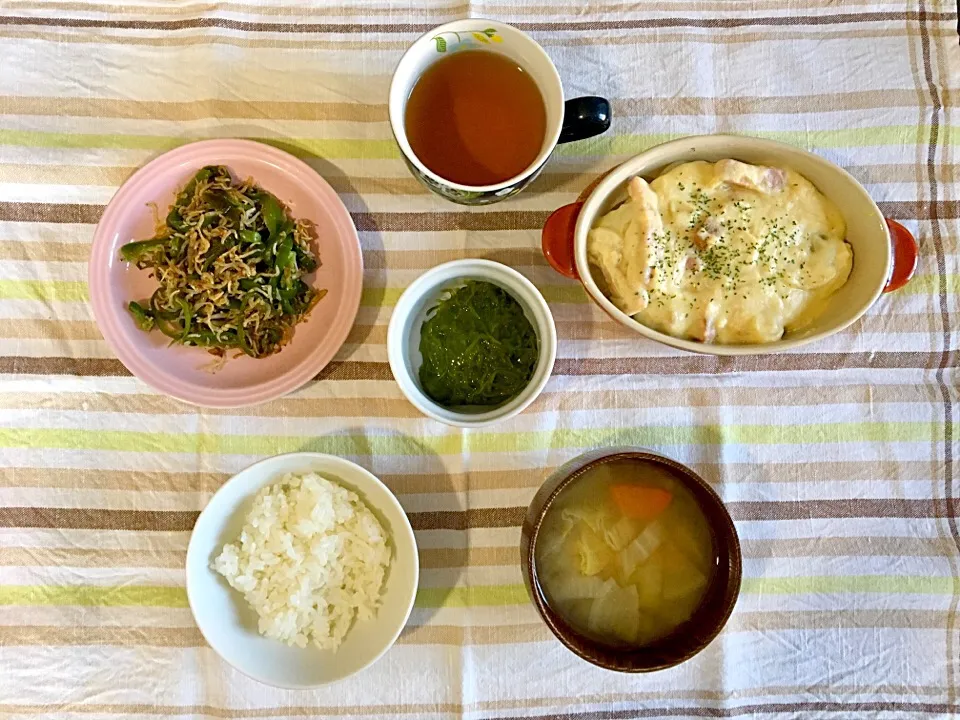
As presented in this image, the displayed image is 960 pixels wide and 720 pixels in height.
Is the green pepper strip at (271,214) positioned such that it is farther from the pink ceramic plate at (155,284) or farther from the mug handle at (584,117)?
the mug handle at (584,117)

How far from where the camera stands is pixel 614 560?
4.61 ft

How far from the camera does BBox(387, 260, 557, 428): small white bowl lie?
136 cm

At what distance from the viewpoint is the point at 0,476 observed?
4.99ft

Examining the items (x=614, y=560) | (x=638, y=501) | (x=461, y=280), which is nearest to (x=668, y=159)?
(x=461, y=280)

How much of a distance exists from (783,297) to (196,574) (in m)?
1.25

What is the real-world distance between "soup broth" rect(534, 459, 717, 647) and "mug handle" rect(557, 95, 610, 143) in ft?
2.13

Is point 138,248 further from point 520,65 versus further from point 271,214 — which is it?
point 520,65

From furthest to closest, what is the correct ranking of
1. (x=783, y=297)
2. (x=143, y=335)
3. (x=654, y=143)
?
(x=654, y=143) → (x=143, y=335) → (x=783, y=297)

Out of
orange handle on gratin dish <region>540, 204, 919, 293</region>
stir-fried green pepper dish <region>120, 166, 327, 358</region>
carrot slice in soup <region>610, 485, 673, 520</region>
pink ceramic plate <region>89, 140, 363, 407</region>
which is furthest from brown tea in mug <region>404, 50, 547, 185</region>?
carrot slice in soup <region>610, 485, 673, 520</region>

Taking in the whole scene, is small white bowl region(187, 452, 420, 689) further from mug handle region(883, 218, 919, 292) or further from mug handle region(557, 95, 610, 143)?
mug handle region(883, 218, 919, 292)

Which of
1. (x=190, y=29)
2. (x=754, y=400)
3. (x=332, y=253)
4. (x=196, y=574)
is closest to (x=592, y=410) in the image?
(x=754, y=400)

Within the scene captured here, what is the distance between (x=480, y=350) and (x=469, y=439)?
22cm

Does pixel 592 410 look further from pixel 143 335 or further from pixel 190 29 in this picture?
pixel 190 29

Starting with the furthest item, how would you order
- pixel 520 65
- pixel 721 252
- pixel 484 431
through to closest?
pixel 484 431, pixel 520 65, pixel 721 252
